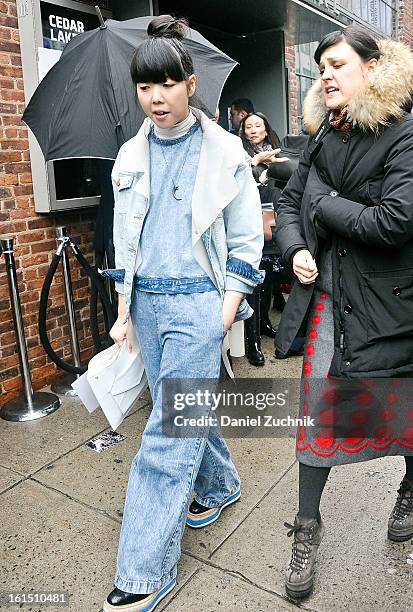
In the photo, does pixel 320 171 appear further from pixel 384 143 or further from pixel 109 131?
pixel 109 131

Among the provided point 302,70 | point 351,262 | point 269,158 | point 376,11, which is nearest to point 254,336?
point 269,158

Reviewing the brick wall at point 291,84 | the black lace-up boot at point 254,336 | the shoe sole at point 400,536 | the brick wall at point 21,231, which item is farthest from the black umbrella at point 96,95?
the brick wall at point 291,84

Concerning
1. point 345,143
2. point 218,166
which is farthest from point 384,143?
point 218,166

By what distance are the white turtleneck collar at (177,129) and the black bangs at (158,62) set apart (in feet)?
0.53

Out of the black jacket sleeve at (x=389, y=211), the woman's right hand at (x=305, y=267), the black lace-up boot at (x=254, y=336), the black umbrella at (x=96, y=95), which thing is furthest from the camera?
the black lace-up boot at (x=254, y=336)

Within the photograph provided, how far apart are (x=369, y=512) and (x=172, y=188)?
175cm

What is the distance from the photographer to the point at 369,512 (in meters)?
2.81

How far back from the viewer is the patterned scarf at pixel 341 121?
84.0 inches

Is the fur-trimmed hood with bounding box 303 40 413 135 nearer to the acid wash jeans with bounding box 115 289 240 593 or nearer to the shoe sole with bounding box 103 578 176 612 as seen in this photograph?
the acid wash jeans with bounding box 115 289 240 593

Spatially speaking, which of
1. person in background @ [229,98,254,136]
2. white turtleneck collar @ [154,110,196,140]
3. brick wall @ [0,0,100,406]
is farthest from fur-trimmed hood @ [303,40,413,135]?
person in background @ [229,98,254,136]

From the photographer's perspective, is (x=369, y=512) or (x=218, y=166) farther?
(x=369, y=512)

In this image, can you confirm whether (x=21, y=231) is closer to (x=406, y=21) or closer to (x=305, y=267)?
(x=305, y=267)

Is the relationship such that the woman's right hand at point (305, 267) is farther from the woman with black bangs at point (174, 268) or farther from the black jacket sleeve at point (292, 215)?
the woman with black bangs at point (174, 268)

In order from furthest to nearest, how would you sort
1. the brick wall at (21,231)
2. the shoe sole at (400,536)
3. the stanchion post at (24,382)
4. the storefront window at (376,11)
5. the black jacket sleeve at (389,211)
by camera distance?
the storefront window at (376,11)
the brick wall at (21,231)
the stanchion post at (24,382)
the shoe sole at (400,536)
the black jacket sleeve at (389,211)
